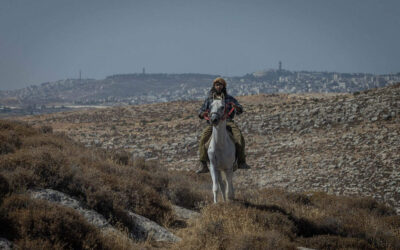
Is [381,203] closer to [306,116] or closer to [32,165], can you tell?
[32,165]

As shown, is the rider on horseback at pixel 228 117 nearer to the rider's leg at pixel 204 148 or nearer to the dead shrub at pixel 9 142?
the rider's leg at pixel 204 148

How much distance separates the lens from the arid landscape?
726 cm

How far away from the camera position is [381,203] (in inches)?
485

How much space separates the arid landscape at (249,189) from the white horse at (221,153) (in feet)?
1.76

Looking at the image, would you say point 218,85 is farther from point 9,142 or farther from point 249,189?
point 9,142

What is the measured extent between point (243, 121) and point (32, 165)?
2252 centimetres

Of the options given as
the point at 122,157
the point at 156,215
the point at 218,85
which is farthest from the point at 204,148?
the point at 122,157

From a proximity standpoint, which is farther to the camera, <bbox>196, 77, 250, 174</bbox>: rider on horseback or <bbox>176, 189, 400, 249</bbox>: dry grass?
<bbox>196, 77, 250, 174</bbox>: rider on horseback

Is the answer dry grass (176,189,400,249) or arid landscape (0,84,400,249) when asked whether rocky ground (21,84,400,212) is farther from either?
dry grass (176,189,400,249)

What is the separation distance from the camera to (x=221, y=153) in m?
9.23

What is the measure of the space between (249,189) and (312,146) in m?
7.52

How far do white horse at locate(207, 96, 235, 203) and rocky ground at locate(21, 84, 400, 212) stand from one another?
6330 mm

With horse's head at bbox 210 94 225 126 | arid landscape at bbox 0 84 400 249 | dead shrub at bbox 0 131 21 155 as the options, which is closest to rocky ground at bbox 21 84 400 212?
arid landscape at bbox 0 84 400 249

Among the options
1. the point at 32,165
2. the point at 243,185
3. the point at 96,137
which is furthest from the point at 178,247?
the point at 96,137
